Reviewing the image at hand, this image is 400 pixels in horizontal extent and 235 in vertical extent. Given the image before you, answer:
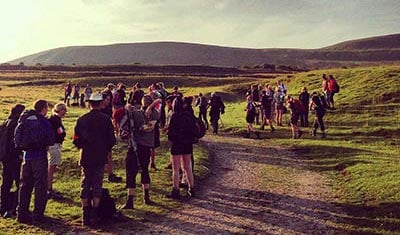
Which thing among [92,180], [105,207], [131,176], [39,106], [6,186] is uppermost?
[39,106]

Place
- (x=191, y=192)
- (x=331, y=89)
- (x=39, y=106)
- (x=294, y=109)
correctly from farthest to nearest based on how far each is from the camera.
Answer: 1. (x=331, y=89)
2. (x=294, y=109)
3. (x=191, y=192)
4. (x=39, y=106)

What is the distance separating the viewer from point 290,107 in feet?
75.6

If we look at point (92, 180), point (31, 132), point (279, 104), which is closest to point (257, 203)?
point (92, 180)

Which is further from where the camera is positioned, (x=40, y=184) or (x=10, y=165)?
(x=10, y=165)

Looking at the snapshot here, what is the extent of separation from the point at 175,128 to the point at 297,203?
3354 millimetres

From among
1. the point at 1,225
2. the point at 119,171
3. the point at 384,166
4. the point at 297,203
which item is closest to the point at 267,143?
the point at 384,166

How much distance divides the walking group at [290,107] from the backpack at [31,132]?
14.4m

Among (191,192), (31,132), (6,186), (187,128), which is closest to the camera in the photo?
(31,132)

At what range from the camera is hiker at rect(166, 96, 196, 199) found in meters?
12.2

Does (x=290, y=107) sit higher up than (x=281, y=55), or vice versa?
(x=281, y=55)

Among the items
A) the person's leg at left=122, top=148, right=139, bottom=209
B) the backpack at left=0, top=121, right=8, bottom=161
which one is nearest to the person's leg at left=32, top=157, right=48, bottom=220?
the backpack at left=0, top=121, right=8, bottom=161

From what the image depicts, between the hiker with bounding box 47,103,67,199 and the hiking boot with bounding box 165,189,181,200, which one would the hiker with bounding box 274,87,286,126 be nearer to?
the hiking boot with bounding box 165,189,181,200

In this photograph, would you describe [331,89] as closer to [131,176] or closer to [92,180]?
[131,176]

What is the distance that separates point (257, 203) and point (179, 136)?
240cm
